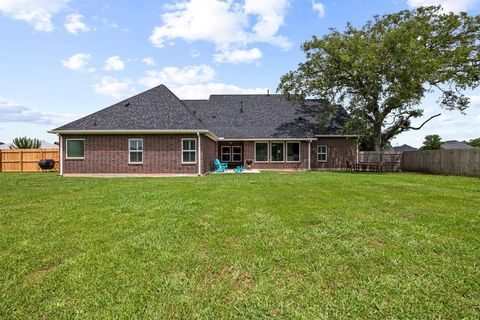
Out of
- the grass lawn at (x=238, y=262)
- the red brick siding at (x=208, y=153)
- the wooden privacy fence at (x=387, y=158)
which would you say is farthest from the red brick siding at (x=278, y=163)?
the grass lawn at (x=238, y=262)

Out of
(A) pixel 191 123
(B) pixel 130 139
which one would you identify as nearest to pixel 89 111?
(B) pixel 130 139

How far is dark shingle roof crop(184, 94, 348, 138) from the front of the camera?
2322cm

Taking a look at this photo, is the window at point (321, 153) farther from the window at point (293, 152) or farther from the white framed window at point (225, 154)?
the white framed window at point (225, 154)

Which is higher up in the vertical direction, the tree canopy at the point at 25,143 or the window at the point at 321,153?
the tree canopy at the point at 25,143

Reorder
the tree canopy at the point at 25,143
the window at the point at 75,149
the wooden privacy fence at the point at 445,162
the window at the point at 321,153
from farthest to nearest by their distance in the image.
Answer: the tree canopy at the point at 25,143, the window at the point at 321,153, the wooden privacy fence at the point at 445,162, the window at the point at 75,149

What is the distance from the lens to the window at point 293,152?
23.1m

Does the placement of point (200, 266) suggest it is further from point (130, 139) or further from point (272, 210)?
point (130, 139)

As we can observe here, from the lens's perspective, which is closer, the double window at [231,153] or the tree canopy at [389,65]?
the tree canopy at [389,65]

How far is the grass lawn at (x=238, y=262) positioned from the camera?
8.71 ft

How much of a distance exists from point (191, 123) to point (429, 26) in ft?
Answer: 63.3

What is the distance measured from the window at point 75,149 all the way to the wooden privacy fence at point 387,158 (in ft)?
68.0

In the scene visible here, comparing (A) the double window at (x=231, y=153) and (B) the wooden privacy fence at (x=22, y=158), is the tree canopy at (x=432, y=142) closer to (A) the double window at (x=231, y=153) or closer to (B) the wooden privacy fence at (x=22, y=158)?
(A) the double window at (x=231, y=153)

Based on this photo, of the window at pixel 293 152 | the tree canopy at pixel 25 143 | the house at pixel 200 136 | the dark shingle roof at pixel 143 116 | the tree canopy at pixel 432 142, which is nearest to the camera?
the dark shingle roof at pixel 143 116

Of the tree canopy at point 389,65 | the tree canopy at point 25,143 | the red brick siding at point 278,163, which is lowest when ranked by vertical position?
the red brick siding at point 278,163
